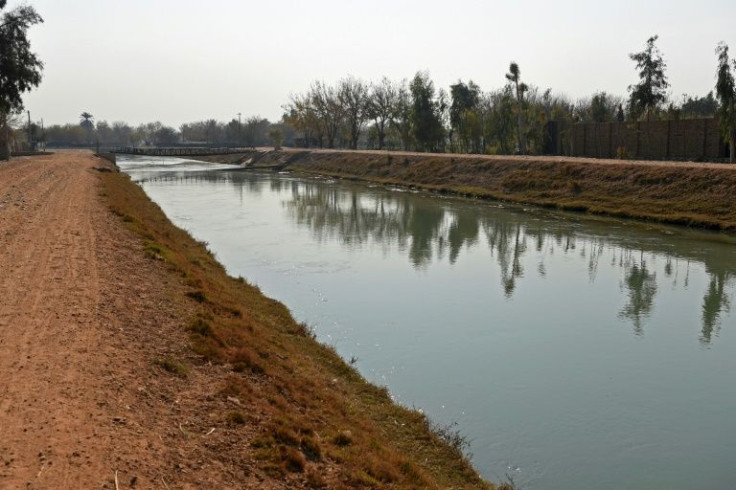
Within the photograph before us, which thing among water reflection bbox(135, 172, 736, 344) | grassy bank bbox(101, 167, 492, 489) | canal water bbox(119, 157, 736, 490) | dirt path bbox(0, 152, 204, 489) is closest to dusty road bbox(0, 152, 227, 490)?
dirt path bbox(0, 152, 204, 489)

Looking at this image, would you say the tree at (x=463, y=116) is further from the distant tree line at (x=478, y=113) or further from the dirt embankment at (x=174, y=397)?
the dirt embankment at (x=174, y=397)

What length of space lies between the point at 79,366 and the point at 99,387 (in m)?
0.73

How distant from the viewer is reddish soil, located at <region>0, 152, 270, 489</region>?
657 cm

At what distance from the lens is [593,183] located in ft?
139

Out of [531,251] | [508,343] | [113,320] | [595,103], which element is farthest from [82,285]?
[595,103]

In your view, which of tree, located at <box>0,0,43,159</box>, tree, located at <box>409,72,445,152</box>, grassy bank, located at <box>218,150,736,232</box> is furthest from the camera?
tree, located at <box>409,72,445,152</box>

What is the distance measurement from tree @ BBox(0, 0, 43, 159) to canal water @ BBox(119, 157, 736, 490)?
1854 centimetres

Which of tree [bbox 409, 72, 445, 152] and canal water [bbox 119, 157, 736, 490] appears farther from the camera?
tree [bbox 409, 72, 445, 152]

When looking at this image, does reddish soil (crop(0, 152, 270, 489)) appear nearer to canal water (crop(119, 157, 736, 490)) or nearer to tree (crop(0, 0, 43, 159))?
canal water (crop(119, 157, 736, 490))

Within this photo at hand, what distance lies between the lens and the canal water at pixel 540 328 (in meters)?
9.84

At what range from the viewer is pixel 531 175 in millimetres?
48062

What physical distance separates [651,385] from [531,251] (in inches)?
592

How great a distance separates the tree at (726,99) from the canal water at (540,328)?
13260 mm

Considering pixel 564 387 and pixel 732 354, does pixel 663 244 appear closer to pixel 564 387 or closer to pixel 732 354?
pixel 732 354
